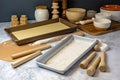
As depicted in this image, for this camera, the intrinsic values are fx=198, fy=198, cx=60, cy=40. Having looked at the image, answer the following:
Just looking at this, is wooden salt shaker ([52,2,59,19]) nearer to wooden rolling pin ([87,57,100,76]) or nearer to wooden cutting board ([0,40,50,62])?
wooden cutting board ([0,40,50,62])

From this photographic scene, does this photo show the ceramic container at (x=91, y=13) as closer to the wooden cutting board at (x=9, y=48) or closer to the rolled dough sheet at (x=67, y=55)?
the rolled dough sheet at (x=67, y=55)

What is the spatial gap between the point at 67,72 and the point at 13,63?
8.3 inches

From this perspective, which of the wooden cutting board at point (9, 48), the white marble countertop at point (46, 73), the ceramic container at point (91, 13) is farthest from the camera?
the ceramic container at point (91, 13)

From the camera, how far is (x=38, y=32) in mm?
1048

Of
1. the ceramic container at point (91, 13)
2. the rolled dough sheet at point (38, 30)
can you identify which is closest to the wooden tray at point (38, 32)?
the rolled dough sheet at point (38, 30)

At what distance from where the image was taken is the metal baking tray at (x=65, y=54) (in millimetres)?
750

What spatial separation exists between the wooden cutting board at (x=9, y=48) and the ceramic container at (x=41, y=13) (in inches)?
11.8

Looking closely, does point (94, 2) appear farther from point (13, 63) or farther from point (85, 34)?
point (13, 63)

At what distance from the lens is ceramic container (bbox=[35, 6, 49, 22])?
3.91 ft

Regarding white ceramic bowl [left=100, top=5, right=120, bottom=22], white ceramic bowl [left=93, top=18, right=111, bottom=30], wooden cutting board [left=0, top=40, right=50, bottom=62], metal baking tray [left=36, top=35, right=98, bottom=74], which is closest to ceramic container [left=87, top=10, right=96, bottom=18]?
white ceramic bowl [left=100, top=5, right=120, bottom=22]

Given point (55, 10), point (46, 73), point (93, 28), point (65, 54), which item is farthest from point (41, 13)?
point (46, 73)

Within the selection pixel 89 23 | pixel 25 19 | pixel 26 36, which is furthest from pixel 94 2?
pixel 26 36

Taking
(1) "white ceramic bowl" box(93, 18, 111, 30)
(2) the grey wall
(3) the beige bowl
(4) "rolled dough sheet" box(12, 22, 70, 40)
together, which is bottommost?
A: (4) "rolled dough sheet" box(12, 22, 70, 40)

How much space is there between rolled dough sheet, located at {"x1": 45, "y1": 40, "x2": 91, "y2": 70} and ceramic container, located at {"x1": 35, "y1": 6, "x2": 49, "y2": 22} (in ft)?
1.09
